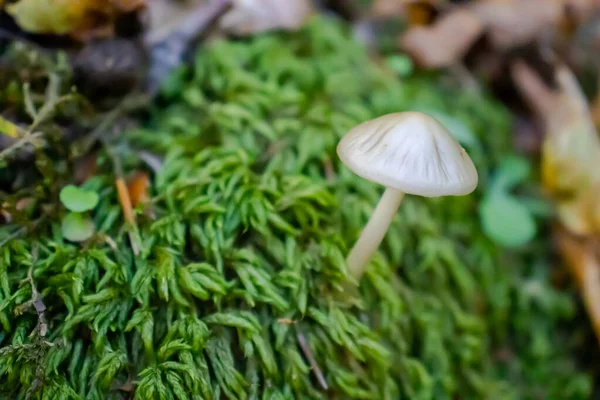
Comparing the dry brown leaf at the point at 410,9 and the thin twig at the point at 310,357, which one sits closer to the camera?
the thin twig at the point at 310,357

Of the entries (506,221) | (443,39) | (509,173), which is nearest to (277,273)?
(506,221)

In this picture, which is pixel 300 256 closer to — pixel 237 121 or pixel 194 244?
pixel 194 244

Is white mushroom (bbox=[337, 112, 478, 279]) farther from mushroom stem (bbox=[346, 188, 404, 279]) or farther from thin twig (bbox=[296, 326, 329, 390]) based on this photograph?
thin twig (bbox=[296, 326, 329, 390])

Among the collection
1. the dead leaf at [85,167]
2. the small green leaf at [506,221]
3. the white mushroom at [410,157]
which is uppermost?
the white mushroom at [410,157]

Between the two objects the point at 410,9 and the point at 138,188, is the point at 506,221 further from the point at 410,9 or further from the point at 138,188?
the point at 138,188

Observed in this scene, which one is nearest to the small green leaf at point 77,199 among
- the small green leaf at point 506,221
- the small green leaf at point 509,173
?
the small green leaf at point 506,221

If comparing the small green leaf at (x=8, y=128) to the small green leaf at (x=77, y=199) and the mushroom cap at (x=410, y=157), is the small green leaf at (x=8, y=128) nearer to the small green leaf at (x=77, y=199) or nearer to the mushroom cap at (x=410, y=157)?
the small green leaf at (x=77, y=199)

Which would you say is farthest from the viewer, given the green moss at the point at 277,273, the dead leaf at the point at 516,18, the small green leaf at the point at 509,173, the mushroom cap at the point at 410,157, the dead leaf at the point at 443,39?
the dead leaf at the point at 516,18
